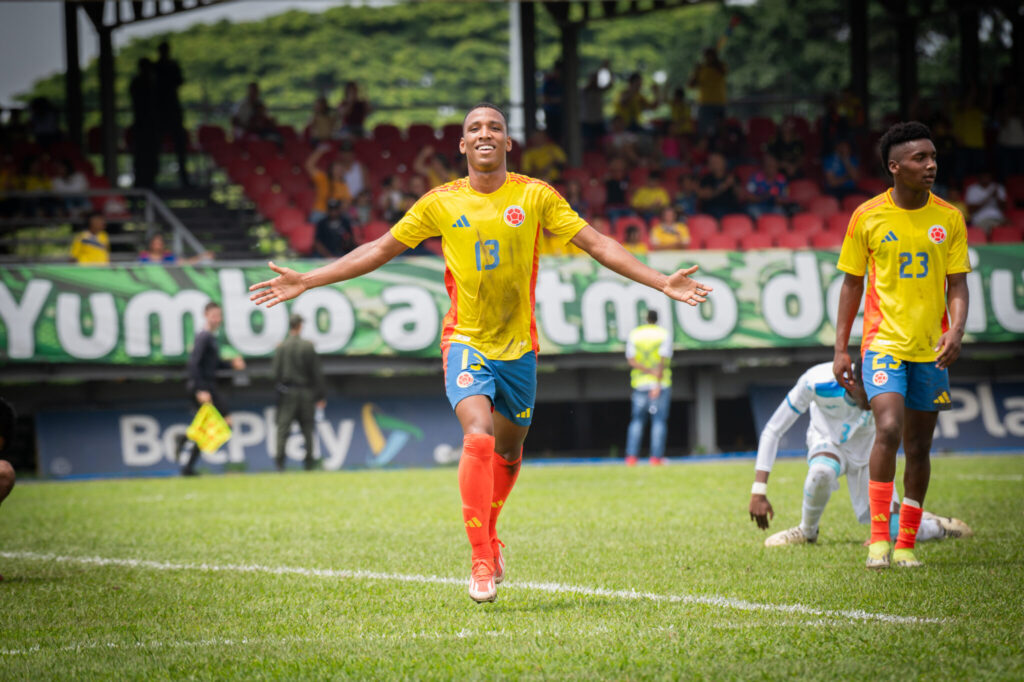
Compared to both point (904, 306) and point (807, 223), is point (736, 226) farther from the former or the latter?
point (904, 306)

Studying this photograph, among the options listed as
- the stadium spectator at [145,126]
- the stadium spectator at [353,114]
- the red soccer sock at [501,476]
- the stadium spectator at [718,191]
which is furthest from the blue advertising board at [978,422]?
the red soccer sock at [501,476]

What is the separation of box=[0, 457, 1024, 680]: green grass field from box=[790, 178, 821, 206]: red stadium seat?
39.2 ft

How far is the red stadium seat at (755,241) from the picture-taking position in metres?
21.0

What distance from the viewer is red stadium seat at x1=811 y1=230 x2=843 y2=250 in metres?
21.0

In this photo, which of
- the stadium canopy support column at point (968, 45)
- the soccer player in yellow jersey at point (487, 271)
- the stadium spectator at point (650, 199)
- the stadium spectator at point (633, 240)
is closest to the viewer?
the soccer player in yellow jersey at point (487, 271)

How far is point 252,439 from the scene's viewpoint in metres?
18.7

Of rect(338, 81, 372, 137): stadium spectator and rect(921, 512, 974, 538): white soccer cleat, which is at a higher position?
rect(338, 81, 372, 137): stadium spectator

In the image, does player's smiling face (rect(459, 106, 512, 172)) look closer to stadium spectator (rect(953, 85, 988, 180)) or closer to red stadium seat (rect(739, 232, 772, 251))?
red stadium seat (rect(739, 232, 772, 251))

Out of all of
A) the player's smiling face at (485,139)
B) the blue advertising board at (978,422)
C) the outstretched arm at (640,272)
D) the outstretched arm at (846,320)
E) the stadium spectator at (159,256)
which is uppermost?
the player's smiling face at (485,139)

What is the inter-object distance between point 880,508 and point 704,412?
12349mm

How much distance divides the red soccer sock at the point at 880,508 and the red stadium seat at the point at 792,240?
1404cm

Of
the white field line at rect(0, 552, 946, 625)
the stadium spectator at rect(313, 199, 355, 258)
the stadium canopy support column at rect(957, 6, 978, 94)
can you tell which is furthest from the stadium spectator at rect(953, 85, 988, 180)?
the white field line at rect(0, 552, 946, 625)

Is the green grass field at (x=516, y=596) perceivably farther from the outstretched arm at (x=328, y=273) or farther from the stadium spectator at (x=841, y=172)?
the stadium spectator at (x=841, y=172)

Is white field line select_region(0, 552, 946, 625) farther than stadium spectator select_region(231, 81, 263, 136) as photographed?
No
